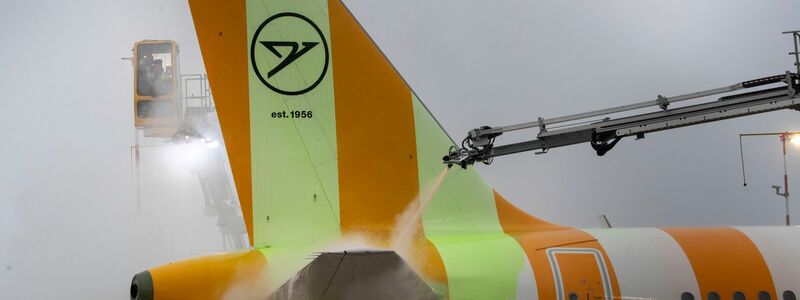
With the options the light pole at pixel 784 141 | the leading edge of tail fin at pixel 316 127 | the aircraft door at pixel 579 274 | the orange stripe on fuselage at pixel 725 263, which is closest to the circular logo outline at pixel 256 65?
the leading edge of tail fin at pixel 316 127

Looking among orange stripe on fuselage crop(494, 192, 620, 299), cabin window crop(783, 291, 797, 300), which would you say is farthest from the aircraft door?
cabin window crop(783, 291, 797, 300)

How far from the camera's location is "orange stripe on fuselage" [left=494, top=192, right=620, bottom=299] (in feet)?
13.2

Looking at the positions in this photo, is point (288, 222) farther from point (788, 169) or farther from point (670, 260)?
point (788, 169)

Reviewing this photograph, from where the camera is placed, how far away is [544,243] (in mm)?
4215

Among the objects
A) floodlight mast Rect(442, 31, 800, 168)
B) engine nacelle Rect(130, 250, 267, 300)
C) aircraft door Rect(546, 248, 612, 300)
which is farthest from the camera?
aircraft door Rect(546, 248, 612, 300)

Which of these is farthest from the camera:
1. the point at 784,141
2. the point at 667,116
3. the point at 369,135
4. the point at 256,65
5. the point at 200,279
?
the point at 784,141

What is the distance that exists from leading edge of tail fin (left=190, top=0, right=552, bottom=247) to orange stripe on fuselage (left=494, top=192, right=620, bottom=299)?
0.66 feet

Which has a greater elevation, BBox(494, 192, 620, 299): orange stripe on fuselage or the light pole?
the light pole

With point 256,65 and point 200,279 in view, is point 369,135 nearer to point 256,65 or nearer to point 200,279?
point 256,65

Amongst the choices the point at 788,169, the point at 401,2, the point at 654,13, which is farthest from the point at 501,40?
the point at 788,169

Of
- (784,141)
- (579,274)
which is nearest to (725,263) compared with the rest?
(579,274)

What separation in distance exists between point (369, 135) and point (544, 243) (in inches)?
42.3

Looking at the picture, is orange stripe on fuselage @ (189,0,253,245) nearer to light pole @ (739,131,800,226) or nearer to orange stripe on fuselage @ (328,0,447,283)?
orange stripe on fuselage @ (328,0,447,283)

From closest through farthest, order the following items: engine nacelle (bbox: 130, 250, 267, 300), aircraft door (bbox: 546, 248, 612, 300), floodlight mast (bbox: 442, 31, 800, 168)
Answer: engine nacelle (bbox: 130, 250, 267, 300)
floodlight mast (bbox: 442, 31, 800, 168)
aircraft door (bbox: 546, 248, 612, 300)
